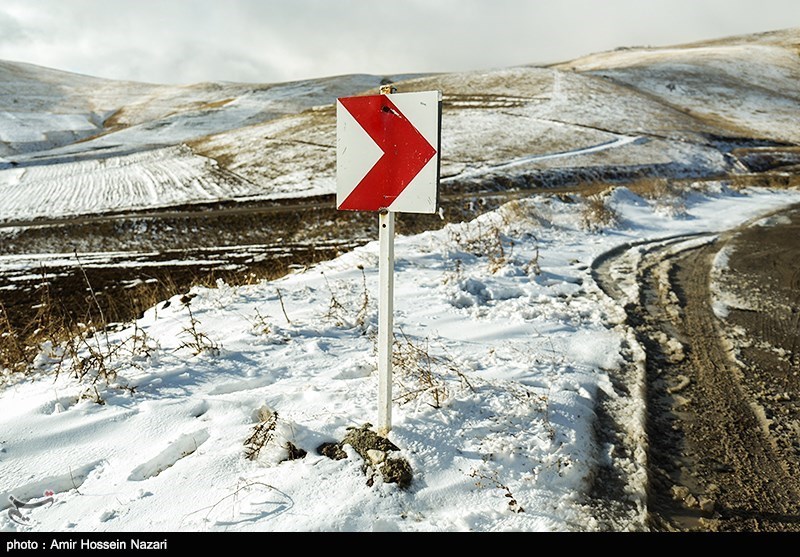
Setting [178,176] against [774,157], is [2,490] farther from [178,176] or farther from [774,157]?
[774,157]

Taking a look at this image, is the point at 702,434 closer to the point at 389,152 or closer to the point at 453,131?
the point at 389,152

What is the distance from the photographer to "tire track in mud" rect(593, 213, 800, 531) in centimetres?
332

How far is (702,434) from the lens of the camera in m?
4.17

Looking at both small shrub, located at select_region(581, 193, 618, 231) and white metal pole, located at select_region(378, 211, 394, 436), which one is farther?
small shrub, located at select_region(581, 193, 618, 231)

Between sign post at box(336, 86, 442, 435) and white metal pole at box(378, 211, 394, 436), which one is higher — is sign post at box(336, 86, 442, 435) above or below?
above

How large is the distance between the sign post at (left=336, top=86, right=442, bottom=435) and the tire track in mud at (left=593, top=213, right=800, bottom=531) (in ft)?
7.52

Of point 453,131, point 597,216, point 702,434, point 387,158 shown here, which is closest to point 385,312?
point 387,158

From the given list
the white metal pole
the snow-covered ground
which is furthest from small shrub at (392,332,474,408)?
the white metal pole

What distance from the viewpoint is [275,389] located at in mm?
4449

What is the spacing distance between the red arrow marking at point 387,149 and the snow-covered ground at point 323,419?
1749 millimetres

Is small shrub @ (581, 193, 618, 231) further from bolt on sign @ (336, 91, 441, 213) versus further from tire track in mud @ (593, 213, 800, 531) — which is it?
bolt on sign @ (336, 91, 441, 213)

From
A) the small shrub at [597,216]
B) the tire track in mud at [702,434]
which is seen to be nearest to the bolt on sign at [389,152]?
the tire track in mud at [702,434]

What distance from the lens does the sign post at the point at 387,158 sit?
3.14 meters

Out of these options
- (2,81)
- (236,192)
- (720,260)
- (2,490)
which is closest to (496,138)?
(236,192)
